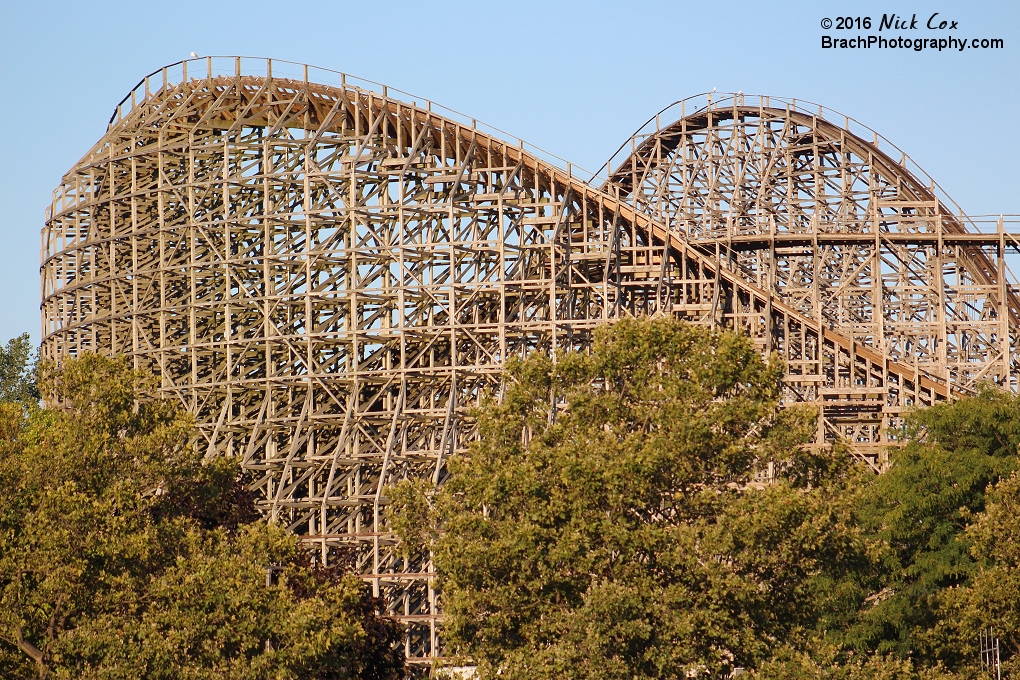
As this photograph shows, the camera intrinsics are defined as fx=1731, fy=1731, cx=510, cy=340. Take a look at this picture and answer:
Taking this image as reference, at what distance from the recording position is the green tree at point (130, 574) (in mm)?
26375

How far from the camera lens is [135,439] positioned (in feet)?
94.4

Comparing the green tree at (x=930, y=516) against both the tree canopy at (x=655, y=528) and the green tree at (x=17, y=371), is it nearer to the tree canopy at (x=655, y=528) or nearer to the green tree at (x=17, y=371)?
the tree canopy at (x=655, y=528)

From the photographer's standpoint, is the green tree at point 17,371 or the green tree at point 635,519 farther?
the green tree at point 17,371

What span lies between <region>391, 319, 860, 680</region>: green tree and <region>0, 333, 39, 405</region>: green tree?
43645mm

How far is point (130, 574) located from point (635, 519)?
8.12 metres

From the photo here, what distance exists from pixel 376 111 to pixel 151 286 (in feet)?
22.8

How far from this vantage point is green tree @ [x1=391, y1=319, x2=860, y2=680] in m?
25.1

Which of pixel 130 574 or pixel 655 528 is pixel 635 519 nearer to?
pixel 655 528

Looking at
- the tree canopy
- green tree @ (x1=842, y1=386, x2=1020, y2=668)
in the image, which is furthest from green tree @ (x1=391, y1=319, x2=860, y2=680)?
green tree @ (x1=842, y1=386, x2=1020, y2=668)

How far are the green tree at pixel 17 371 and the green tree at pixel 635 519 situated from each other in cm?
4365

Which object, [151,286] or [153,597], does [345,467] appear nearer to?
[151,286]

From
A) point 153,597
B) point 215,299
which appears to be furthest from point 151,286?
point 153,597

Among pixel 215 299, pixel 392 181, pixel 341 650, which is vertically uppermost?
pixel 392 181

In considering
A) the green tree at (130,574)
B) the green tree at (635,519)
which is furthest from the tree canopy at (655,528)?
the green tree at (130,574)
